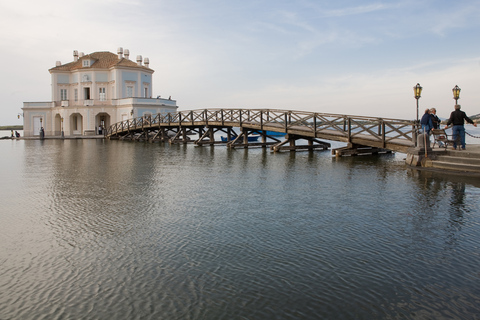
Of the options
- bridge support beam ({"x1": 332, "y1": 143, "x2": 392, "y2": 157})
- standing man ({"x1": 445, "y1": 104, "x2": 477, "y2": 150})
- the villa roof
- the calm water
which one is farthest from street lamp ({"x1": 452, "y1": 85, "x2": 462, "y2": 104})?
the villa roof

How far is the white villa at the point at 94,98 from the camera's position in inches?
2110

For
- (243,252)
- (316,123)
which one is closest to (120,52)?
(316,123)

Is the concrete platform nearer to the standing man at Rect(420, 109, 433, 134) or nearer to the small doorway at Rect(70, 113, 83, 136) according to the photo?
the standing man at Rect(420, 109, 433, 134)

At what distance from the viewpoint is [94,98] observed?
55531 mm

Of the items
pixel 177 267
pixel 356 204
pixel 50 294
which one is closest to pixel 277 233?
pixel 177 267

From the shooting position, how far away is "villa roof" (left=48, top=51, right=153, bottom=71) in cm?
5525

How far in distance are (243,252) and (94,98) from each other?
53.6 metres

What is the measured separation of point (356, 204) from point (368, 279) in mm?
4427

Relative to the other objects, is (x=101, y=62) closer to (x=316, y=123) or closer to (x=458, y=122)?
(x=316, y=123)

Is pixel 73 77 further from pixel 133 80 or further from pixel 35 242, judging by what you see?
pixel 35 242

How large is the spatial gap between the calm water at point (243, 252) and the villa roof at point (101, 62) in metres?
45.6

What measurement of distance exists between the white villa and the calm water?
4250cm

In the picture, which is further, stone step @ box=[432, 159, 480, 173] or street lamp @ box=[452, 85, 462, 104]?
street lamp @ box=[452, 85, 462, 104]

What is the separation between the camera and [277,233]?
7.26 m
